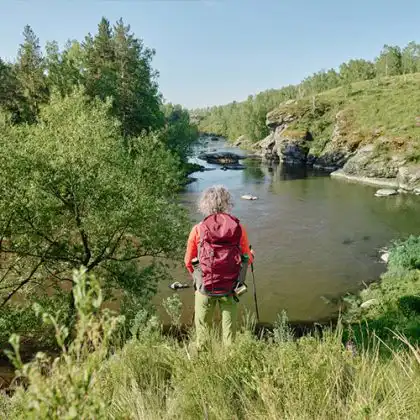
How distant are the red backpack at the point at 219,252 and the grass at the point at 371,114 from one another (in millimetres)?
44535

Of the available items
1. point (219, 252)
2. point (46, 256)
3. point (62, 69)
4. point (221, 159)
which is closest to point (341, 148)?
point (221, 159)

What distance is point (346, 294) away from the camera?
49.8 ft

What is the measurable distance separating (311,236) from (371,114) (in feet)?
147

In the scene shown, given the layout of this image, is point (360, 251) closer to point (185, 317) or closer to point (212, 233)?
point (185, 317)

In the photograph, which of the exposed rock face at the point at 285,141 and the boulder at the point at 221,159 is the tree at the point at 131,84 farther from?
the exposed rock face at the point at 285,141

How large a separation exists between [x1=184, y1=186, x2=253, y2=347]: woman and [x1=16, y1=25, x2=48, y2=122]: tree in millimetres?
34303

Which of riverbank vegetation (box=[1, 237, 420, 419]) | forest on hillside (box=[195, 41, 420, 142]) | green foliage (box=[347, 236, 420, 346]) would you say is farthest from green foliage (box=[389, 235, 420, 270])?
forest on hillside (box=[195, 41, 420, 142])

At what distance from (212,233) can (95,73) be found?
130 ft

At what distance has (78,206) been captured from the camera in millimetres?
10406

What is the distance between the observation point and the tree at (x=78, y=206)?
9266mm

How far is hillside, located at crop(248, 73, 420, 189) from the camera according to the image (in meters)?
44.2

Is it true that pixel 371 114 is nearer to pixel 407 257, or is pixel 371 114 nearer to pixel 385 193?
pixel 385 193

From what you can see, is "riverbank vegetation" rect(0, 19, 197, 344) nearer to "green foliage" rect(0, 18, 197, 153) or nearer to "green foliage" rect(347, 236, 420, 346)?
"green foliage" rect(347, 236, 420, 346)

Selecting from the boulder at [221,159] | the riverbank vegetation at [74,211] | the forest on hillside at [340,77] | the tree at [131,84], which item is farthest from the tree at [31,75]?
the forest on hillside at [340,77]
